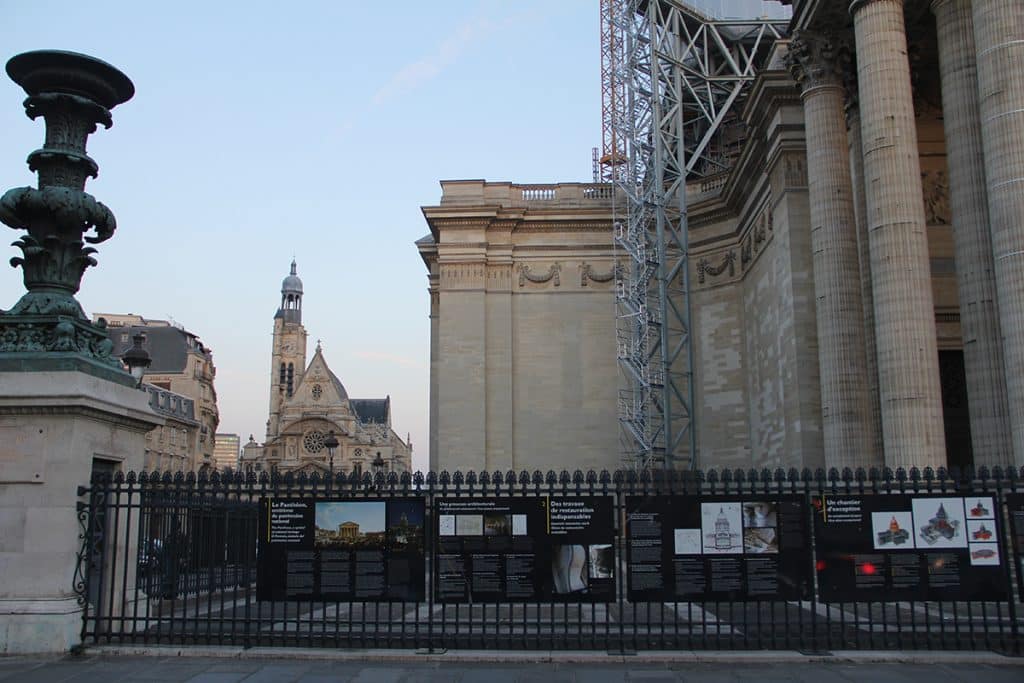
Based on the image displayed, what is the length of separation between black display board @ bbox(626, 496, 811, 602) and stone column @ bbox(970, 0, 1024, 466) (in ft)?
18.9

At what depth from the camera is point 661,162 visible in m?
37.6

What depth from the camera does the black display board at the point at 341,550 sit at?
1099 centimetres

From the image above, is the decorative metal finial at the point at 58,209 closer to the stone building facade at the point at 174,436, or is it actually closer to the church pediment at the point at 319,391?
the stone building facade at the point at 174,436

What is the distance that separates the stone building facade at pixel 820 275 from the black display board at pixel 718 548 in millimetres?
5668

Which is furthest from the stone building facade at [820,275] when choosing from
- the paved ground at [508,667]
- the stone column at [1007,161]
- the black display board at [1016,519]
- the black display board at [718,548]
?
the paved ground at [508,667]

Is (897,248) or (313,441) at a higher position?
(313,441)

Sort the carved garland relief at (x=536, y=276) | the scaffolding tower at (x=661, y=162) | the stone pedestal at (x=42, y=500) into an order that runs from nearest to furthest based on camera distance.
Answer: the stone pedestal at (x=42, y=500)
the scaffolding tower at (x=661, y=162)
the carved garland relief at (x=536, y=276)

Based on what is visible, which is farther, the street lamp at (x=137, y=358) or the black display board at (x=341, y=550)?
the street lamp at (x=137, y=358)

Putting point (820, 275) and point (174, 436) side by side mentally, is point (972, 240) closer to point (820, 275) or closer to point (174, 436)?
point (820, 275)

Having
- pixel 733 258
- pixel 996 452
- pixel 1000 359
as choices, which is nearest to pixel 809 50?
pixel 1000 359

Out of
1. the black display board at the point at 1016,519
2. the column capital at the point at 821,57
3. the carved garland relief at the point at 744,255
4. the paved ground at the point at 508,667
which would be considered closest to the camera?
the paved ground at the point at 508,667

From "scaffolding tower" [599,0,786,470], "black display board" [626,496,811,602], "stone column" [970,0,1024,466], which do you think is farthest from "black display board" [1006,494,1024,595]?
"scaffolding tower" [599,0,786,470]

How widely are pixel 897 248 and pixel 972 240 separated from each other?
4.24 feet

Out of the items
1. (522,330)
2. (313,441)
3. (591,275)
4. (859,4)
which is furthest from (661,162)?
(313,441)
